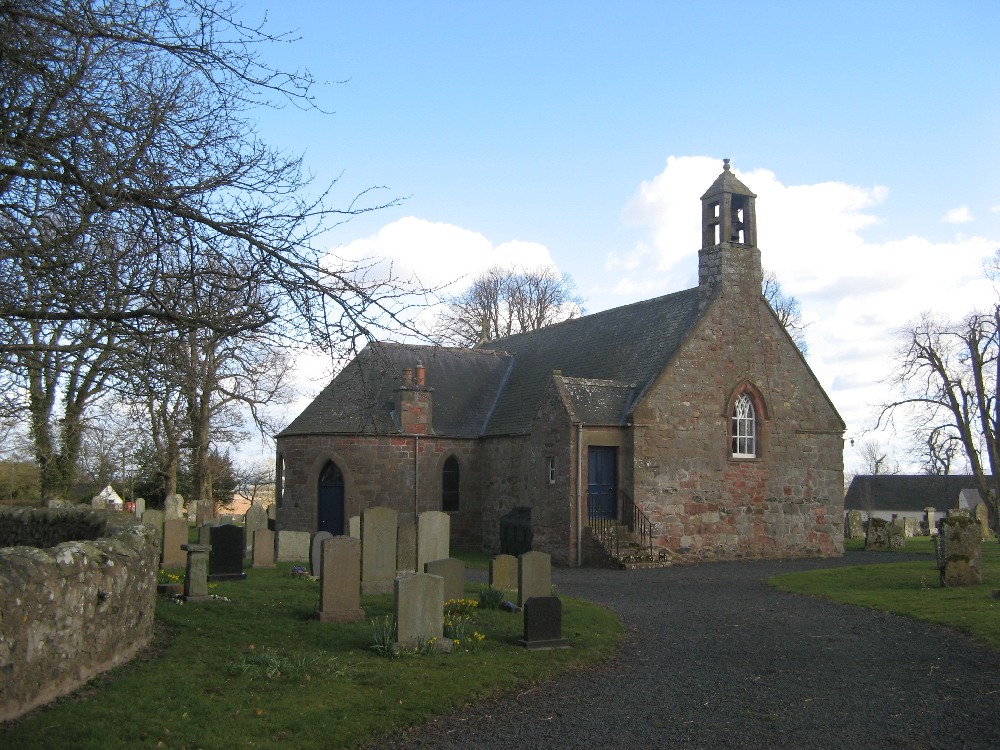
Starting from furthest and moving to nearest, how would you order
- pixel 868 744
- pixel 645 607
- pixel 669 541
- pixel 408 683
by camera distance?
pixel 669 541 → pixel 645 607 → pixel 408 683 → pixel 868 744

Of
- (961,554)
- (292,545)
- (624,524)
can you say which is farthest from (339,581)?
(624,524)

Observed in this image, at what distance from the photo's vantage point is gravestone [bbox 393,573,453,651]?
10.9 metres

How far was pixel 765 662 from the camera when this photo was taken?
37.1 ft

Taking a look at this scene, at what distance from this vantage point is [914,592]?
1716 centimetres

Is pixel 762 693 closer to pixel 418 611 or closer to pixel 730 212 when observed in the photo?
pixel 418 611

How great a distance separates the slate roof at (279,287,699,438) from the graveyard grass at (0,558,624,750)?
11569 millimetres

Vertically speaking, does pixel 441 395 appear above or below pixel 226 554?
above

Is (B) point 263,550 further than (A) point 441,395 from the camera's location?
No

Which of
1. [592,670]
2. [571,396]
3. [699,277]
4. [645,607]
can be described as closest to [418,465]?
[571,396]

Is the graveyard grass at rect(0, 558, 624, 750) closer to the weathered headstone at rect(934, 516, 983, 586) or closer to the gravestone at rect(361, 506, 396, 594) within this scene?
the gravestone at rect(361, 506, 396, 594)

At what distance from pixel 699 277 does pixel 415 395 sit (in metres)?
9.58

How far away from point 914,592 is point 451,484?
1602 centimetres

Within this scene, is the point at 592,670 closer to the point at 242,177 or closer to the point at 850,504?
the point at 242,177

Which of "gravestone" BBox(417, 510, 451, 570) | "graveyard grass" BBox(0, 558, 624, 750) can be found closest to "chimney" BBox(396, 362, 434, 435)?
"gravestone" BBox(417, 510, 451, 570)
